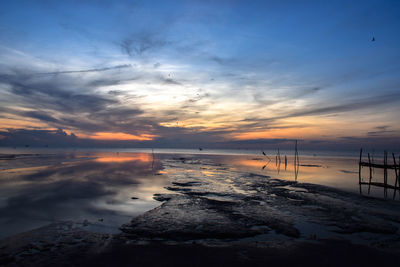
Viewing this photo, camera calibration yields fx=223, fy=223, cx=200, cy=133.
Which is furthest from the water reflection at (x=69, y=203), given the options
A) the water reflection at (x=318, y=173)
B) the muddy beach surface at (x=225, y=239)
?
the water reflection at (x=318, y=173)

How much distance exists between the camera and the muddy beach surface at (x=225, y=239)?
7.09 meters

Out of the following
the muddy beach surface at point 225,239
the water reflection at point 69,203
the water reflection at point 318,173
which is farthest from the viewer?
the water reflection at point 318,173

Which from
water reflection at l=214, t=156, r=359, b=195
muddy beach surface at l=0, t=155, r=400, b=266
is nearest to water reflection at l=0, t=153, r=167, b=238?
muddy beach surface at l=0, t=155, r=400, b=266

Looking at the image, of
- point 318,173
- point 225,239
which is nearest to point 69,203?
point 225,239

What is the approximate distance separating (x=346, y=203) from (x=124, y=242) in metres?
14.6

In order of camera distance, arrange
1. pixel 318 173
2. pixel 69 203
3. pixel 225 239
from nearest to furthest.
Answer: pixel 225 239 < pixel 69 203 < pixel 318 173

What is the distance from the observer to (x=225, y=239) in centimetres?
883

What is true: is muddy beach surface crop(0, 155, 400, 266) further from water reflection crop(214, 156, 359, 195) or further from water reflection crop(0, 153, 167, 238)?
water reflection crop(214, 156, 359, 195)

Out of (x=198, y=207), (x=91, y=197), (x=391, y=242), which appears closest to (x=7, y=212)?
(x=91, y=197)

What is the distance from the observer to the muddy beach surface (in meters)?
7.09

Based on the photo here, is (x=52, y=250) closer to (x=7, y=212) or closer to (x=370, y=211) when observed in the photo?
(x=7, y=212)

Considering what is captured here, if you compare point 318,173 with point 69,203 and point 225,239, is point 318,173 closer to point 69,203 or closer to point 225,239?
point 225,239

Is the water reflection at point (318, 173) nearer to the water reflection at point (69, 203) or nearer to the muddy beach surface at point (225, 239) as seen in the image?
the muddy beach surface at point (225, 239)

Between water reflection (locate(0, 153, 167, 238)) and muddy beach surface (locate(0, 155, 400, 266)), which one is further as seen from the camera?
water reflection (locate(0, 153, 167, 238))
